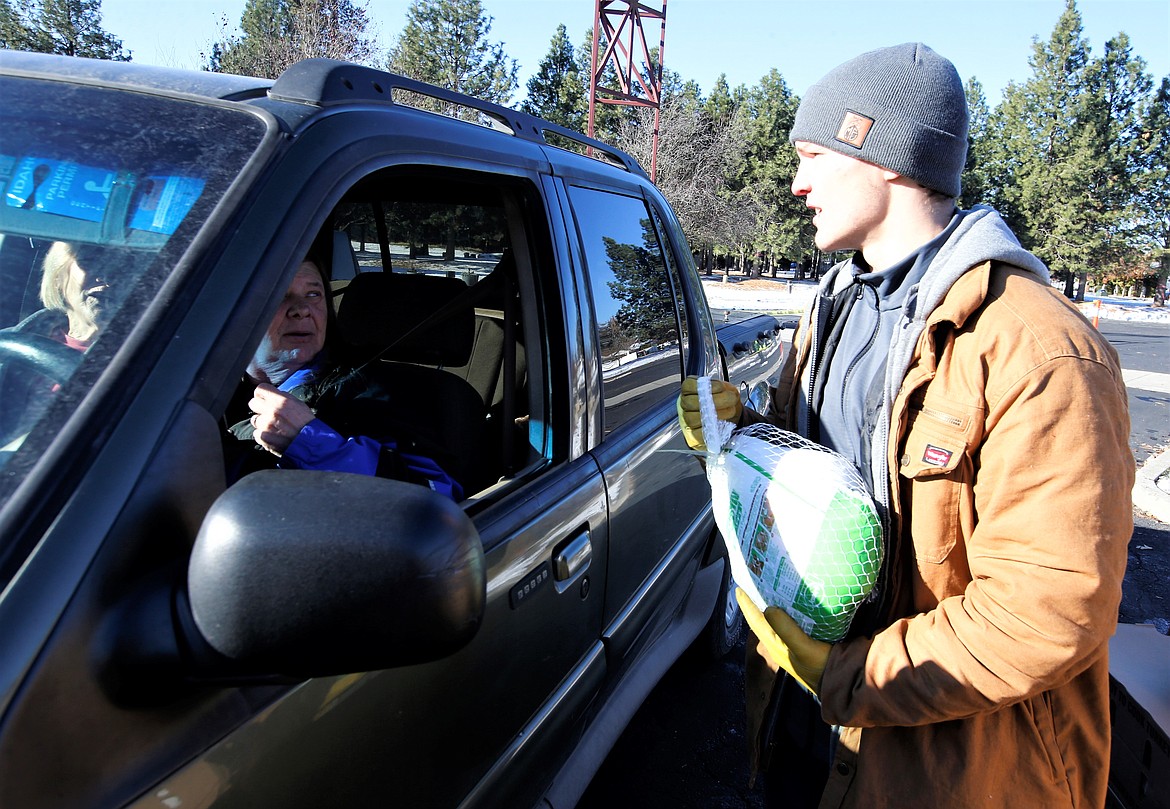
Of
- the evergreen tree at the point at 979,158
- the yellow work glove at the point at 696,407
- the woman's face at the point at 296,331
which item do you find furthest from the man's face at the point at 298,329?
the evergreen tree at the point at 979,158

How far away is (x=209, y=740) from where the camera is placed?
944 mm

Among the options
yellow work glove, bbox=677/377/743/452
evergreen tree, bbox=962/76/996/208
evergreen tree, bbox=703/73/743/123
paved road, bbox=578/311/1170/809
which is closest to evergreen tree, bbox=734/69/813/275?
evergreen tree, bbox=703/73/743/123

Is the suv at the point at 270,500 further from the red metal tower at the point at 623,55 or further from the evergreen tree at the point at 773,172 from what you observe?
the evergreen tree at the point at 773,172

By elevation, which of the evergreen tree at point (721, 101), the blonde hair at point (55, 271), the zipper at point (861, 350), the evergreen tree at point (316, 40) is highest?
the evergreen tree at point (721, 101)

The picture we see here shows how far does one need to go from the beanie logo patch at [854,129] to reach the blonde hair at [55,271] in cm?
135

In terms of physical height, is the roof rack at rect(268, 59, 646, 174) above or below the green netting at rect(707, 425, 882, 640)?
above

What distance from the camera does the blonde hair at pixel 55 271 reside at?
1130 millimetres

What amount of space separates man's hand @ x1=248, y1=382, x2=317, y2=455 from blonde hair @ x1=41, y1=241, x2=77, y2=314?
560 millimetres

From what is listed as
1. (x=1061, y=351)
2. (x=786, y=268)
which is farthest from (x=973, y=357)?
(x=786, y=268)

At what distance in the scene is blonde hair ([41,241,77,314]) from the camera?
3.71ft

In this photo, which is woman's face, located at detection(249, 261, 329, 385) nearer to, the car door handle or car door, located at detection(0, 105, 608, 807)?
car door, located at detection(0, 105, 608, 807)

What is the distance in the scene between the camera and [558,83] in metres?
51.8

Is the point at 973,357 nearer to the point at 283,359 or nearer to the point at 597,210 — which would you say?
the point at 597,210

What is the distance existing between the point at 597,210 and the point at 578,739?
1.48 m
